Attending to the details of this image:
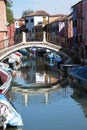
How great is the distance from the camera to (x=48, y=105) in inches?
715

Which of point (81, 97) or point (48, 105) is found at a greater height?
point (48, 105)

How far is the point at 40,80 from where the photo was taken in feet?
93.8

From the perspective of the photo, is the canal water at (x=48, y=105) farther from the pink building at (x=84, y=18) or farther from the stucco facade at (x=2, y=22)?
the pink building at (x=84, y=18)

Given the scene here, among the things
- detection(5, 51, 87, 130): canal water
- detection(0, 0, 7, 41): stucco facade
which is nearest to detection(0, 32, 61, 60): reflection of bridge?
detection(0, 0, 7, 41): stucco facade

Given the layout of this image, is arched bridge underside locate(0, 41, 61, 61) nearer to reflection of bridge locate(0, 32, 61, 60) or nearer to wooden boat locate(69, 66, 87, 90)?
reflection of bridge locate(0, 32, 61, 60)

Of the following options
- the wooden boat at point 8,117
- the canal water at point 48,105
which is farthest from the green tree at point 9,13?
the wooden boat at point 8,117

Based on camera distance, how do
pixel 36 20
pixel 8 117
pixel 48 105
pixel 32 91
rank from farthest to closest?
pixel 36 20
pixel 32 91
pixel 48 105
pixel 8 117

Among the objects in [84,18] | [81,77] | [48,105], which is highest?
[84,18]

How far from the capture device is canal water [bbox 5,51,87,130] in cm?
1459

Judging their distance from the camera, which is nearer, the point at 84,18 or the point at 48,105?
the point at 48,105

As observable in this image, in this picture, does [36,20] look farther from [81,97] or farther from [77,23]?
[81,97]

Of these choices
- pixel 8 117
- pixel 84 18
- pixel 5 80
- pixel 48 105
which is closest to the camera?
pixel 8 117

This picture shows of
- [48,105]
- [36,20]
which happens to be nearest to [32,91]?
[48,105]

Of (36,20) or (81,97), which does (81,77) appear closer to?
(81,97)
